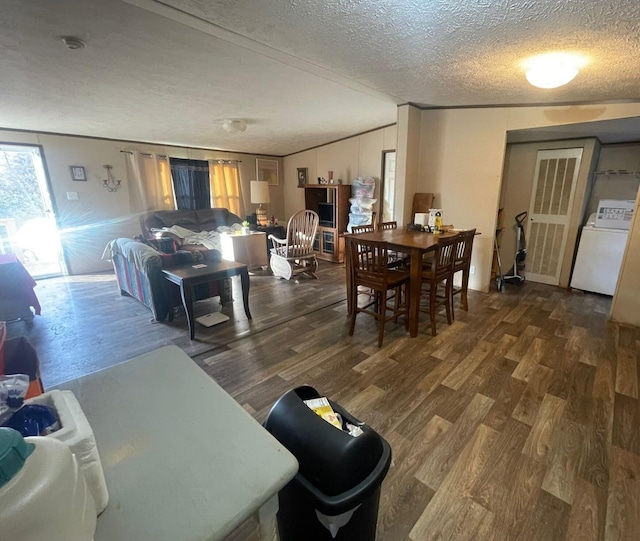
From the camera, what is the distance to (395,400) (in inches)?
76.7

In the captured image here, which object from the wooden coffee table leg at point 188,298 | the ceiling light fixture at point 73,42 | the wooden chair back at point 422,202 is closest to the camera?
the ceiling light fixture at point 73,42

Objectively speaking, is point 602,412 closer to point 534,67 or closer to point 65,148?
point 534,67

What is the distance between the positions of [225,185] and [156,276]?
12.8 feet

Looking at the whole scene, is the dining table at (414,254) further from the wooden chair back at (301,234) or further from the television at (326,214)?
the television at (326,214)

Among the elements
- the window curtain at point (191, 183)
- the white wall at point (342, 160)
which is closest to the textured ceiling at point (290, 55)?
the white wall at point (342, 160)

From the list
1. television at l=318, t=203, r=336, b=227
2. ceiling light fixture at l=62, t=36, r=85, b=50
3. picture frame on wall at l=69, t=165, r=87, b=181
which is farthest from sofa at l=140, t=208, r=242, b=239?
ceiling light fixture at l=62, t=36, r=85, b=50

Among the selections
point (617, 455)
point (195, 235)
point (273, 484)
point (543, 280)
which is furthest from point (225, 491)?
point (195, 235)

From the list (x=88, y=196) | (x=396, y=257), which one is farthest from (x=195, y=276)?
(x=88, y=196)

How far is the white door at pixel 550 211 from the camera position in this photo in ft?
12.3

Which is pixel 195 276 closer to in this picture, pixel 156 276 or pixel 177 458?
pixel 156 276

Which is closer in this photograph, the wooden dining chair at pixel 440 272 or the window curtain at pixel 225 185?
the wooden dining chair at pixel 440 272

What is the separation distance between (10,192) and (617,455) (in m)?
6.89

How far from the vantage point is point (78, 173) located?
189 inches

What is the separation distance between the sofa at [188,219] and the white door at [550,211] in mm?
5117
